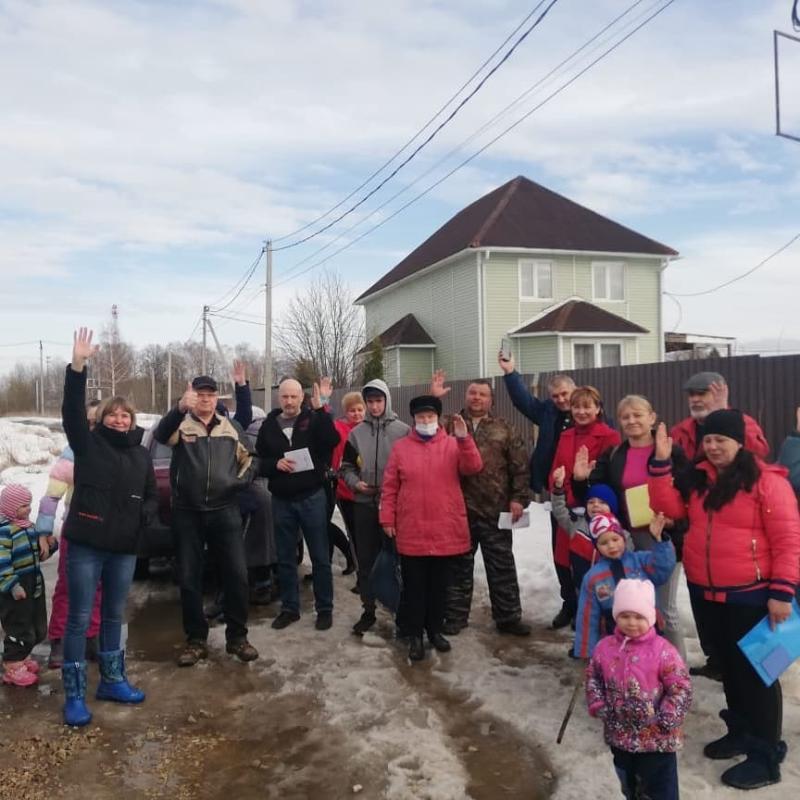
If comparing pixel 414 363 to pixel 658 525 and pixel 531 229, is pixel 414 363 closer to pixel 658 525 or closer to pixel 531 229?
pixel 531 229

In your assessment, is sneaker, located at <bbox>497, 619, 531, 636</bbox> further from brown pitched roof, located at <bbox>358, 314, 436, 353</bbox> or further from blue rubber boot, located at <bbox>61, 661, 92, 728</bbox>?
brown pitched roof, located at <bbox>358, 314, 436, 353</bbox>

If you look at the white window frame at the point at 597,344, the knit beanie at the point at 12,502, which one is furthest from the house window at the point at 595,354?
the knit beanie at the point at 12,502

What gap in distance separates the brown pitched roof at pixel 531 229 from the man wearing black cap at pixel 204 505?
62.7 ft

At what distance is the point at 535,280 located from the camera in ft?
80.4

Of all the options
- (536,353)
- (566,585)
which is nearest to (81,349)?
(566,585)

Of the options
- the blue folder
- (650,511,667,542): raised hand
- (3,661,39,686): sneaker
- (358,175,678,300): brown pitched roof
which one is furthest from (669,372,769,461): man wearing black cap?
(358,175,678,300): brown pitched roof

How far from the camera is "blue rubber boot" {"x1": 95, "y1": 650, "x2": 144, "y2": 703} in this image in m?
4.54

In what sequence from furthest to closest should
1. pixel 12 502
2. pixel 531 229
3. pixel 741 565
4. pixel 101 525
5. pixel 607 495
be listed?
1. pixel 531 229
2. pixel 12 502
3. pixel 101 525
4. pixel 607 495
5. pixel 741 565

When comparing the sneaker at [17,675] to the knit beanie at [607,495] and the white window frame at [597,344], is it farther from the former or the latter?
the white window frame at [597,344]

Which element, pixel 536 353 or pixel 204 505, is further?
pixel 536 353

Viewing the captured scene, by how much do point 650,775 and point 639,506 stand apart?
141 cm

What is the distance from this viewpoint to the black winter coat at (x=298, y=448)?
5.80 meters

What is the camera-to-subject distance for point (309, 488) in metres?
5.82

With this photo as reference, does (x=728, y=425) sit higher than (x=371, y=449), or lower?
higher
